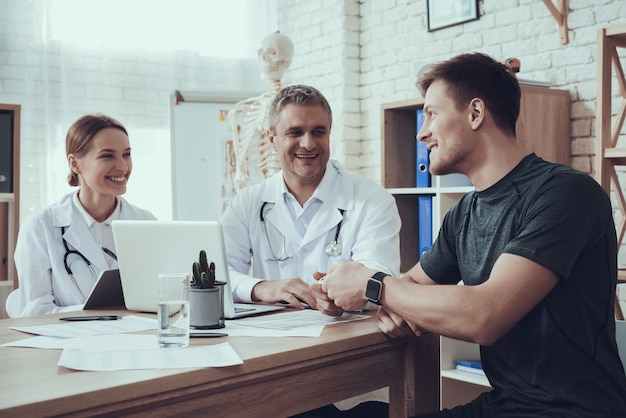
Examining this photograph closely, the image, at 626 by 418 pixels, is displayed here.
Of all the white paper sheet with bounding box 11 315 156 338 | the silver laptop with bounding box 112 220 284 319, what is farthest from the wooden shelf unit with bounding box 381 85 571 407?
the white paper sheet with bounding box 11 315 156 338

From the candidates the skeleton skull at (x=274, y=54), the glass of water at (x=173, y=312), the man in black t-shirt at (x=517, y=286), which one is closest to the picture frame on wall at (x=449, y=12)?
the skeleton skull at (x=274, y=54)

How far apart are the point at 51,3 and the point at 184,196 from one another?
1344mm

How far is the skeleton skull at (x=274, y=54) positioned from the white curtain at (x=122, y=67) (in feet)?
1.63

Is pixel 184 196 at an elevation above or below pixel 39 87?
below

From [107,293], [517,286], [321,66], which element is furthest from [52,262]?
[321,66]

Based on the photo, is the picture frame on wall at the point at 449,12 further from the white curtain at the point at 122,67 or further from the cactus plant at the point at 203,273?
the cactus plant at the point at 203,273

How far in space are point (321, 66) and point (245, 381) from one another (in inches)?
138

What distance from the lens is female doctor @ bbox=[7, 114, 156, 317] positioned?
242 centimetres

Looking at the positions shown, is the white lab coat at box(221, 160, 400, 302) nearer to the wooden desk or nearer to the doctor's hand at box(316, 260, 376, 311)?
the doctor's hand at box(316, 260, 376, 311)

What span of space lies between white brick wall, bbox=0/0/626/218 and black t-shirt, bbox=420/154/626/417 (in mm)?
1926

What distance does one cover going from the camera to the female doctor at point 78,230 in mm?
2420

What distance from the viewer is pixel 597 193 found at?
1.55 m

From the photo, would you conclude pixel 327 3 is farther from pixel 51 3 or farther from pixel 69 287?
pixel 69 287

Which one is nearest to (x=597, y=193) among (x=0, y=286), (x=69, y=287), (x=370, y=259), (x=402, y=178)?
(x=370, y=259)
